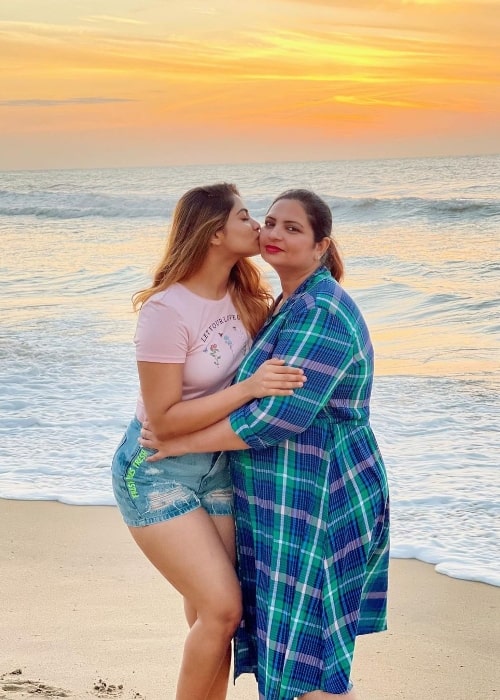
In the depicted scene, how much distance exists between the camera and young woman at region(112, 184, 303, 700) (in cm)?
282

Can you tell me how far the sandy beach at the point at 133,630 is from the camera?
→ 3654 millimetres

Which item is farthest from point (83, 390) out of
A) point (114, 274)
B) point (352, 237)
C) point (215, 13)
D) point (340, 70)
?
point (340, 70)

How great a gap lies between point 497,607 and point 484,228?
16.9 metres

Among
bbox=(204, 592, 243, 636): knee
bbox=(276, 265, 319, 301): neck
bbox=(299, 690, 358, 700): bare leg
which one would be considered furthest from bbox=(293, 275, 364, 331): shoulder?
bbox=(299, 690, 358, 700): bare leg

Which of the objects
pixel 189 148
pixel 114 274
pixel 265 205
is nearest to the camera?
pixel 114 274

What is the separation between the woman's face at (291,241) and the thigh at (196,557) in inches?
32.1

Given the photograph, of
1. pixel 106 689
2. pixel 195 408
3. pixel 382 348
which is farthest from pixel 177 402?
pixel 382 348

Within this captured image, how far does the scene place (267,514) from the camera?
281 cm

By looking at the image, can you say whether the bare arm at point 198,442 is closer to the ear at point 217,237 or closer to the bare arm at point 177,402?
the bare arm at point 177,402

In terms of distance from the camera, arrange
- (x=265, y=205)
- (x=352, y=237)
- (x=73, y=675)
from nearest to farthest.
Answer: (x=73, y=675) < (x=352, y=237) < (x=265, y=205)

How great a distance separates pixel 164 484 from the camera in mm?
2881

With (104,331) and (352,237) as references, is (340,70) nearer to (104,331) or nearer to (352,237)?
(352,237)

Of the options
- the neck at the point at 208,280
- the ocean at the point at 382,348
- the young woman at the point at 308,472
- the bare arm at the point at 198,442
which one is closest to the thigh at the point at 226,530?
the young woman at the point at 308,472

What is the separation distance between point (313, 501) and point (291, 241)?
78 cm
